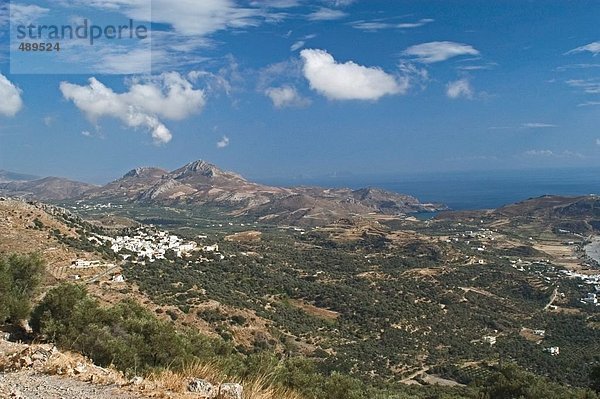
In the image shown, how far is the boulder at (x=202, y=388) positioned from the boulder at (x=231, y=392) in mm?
130

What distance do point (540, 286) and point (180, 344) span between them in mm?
71792

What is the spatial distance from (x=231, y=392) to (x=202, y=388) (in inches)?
21.6

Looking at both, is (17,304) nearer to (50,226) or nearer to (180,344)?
(180,344)

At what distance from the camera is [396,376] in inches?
1359

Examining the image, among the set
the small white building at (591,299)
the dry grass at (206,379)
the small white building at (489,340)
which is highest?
the dry grass at (206,379)

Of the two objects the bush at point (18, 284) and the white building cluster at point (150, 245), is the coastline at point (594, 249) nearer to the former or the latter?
the white building cluster at point (150, 245)

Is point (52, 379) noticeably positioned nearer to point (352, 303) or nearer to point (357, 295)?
point (352, 303)

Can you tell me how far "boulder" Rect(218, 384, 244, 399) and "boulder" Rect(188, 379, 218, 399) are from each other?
130 millimetres

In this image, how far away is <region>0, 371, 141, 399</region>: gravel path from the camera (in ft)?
18.9

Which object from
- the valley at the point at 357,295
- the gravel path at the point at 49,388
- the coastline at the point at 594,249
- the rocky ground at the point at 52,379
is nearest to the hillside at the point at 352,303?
the valley at the point at 357,295

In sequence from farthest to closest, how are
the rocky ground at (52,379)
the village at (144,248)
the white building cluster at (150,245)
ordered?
the white building cluster at (150,245)
the village at (144,248)
the rocky ground at (52,379)

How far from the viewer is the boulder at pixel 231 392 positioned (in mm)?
5814

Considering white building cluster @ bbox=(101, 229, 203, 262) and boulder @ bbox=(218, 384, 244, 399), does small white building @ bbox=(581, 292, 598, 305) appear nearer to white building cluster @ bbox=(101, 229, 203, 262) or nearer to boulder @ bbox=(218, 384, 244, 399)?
white building cluster @ bbox=(101, 229, 203, 262)

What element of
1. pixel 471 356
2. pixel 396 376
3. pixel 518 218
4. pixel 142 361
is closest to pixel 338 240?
pixel 471 356
